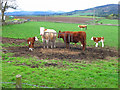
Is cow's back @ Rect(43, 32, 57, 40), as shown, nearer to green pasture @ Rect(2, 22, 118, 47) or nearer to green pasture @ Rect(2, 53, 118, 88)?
green pasture @ Rect(2, 53, 118, 88)

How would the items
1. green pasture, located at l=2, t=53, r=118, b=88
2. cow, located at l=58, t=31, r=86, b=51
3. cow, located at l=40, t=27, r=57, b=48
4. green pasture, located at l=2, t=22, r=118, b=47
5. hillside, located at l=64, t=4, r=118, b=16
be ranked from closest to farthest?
green pasture, located at l=2, t=53, r=118, b=88 → cow, located at l=58, t=31, r=86, b=51 → cow, located at l=40, t=27, r=57, b=48 → green pasture, located at l=2, t=22, r=118, b=47 → hillside, located at l=64, t=4, r=118, b=16

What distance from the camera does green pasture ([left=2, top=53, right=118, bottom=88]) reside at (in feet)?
20.9

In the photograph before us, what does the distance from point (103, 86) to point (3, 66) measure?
562 cm

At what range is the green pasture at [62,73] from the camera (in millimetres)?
6363

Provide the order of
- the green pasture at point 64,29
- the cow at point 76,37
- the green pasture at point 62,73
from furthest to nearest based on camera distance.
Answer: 1. the green pasture at point 64,29
2. the cow at point 76,37
3. the green pasture at point 62,73

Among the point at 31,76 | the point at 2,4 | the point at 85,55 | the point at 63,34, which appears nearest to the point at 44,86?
the point at 31,76

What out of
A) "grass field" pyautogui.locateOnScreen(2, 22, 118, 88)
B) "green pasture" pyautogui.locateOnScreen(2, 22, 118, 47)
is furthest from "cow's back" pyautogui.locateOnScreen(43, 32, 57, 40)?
"green pasture" pyautogui.locateOnScreen(2, 22, 118, 47)

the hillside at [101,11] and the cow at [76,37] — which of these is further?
the hillside at [101,11]

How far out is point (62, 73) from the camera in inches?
297

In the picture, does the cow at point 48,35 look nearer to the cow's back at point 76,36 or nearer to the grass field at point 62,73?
the cow's back at point 76,36

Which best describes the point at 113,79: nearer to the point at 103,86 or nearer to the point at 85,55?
the point at 103,86

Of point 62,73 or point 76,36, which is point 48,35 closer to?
point 76,36

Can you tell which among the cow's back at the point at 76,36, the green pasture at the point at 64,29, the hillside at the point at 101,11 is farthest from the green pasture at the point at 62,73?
the hillside at the point at 101,11

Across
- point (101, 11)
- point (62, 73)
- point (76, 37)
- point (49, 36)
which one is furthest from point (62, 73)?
point (101, 11)
